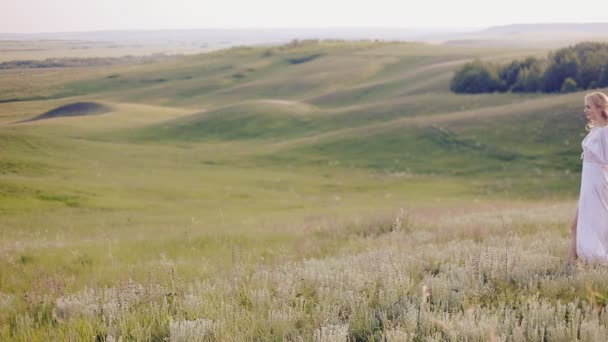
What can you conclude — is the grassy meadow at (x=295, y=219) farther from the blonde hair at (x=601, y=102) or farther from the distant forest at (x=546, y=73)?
the distant forest at (x=546, y=73)

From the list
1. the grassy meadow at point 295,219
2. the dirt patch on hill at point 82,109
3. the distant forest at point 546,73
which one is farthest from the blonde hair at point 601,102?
the dirt patch on hill at point 82,109

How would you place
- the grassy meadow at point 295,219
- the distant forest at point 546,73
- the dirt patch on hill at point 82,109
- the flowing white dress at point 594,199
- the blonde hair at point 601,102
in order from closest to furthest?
1. the grassy meadow at point 295,219
2. the flowing white dress at point 594,199
3. the blonde hair at point 601,102
4. the distant forest at point 546,73
5. the dirt patch on hill at point 82,109

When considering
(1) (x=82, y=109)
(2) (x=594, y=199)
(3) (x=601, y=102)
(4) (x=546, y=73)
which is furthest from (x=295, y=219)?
(1) (x=82, y=109)

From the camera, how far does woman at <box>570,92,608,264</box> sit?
8.05 metres

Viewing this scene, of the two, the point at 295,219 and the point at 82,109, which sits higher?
the point at 82,109

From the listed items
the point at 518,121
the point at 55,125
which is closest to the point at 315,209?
the point at 518,121

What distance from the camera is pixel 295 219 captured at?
73.6 ft

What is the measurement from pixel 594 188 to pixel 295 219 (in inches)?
591

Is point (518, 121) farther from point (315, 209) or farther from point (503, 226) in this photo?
point (503, 226)

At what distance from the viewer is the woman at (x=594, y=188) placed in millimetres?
8055

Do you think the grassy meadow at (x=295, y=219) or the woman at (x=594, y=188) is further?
the woman at (x=594, y=188)

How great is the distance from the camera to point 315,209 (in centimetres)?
2831

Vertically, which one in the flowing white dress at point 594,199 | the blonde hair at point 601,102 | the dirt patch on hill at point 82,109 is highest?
the blonde hair at point 601,102

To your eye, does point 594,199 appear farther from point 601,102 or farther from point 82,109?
point 82,109
